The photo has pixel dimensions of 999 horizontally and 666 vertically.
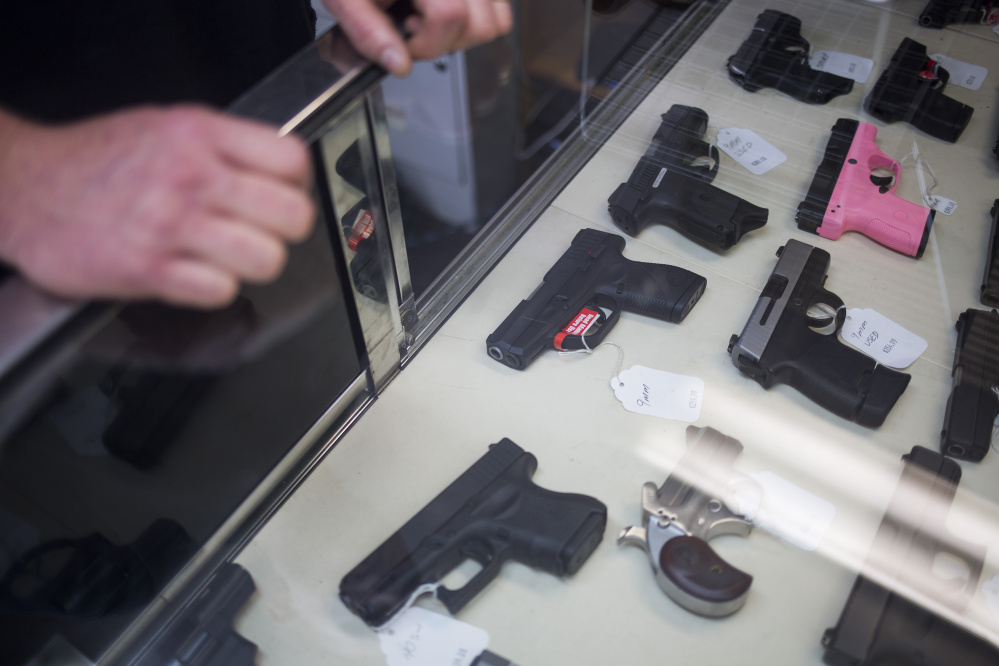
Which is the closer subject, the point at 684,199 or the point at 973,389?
the point at 973,389

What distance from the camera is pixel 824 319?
3.76 feet

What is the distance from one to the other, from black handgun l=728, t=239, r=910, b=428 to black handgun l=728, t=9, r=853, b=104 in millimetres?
569

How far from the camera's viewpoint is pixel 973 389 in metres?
1.06

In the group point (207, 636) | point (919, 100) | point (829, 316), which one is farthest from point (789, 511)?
point (919, 100)

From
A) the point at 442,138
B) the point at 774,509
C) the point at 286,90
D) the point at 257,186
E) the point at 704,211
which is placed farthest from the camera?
the point at 442,138

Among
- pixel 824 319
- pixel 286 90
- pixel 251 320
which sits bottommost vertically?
pixel 824 319

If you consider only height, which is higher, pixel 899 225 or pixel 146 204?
pixel 146 204

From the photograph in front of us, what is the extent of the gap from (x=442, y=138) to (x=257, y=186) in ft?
3.93

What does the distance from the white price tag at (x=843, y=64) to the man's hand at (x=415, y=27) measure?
1.09 m

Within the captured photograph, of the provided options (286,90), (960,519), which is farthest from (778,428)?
(286,90)

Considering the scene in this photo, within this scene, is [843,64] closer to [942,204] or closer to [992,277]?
[942,204]

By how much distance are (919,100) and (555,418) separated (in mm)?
1110

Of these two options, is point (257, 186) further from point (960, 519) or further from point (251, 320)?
point (960, 519)

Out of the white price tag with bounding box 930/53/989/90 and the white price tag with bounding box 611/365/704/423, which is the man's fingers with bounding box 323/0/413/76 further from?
the white price tag with bounding box 930/53/989/90
